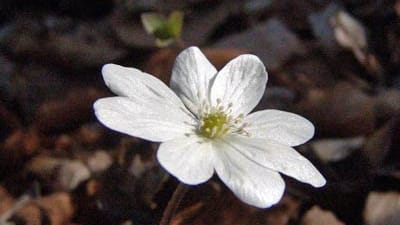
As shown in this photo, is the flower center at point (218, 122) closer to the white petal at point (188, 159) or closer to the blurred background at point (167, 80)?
the white petal at point (188, 159)

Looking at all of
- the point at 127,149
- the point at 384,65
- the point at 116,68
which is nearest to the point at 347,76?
the point at 384,65

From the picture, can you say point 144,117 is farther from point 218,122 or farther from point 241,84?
point 241,84

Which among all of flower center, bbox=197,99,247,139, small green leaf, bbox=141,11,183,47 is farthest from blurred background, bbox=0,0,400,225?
flower center, bbox=197,99,247,139

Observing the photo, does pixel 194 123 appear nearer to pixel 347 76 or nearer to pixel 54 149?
pixel 54 149

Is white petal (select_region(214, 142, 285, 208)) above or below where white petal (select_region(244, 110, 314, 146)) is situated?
above

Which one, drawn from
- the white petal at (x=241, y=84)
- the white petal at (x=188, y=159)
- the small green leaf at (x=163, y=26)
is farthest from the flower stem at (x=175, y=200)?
the small green leaf at (x=163, y=26)

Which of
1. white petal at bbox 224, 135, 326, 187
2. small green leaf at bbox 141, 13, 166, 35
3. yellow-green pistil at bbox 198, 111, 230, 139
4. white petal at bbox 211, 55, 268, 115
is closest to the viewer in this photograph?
white petal at bbox 224, 135, 326, 187

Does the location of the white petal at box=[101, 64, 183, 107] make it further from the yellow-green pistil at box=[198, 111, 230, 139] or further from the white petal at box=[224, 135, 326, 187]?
the white petal at box=[224, 135, 326, 187]
